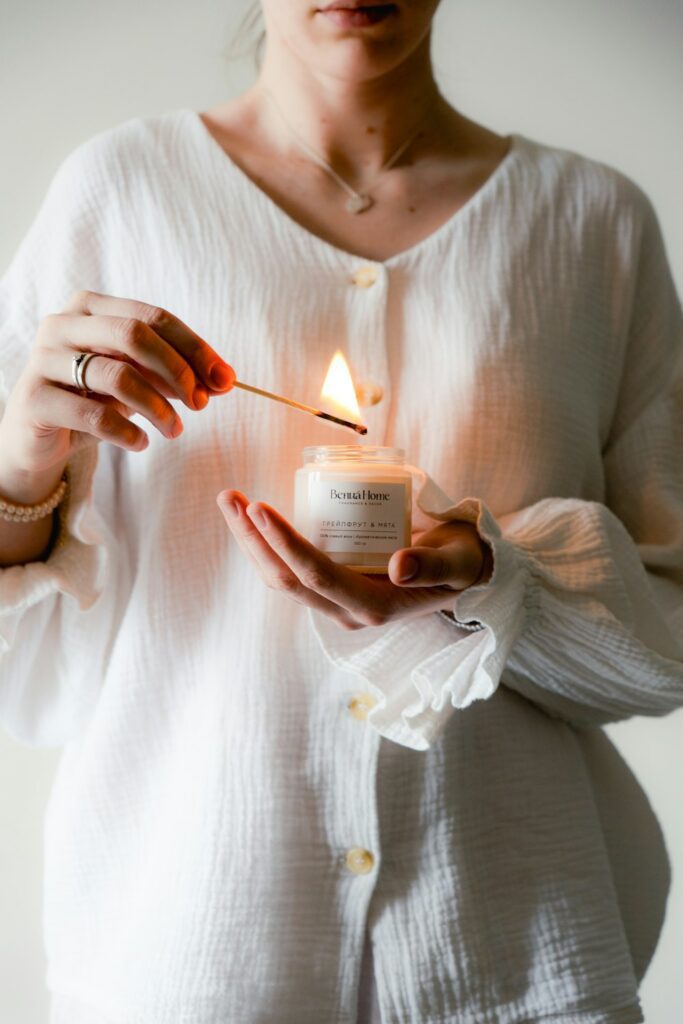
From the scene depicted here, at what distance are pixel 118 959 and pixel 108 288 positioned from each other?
0.58 meters

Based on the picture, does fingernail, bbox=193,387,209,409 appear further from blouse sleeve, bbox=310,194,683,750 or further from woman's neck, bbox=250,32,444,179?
woman's neck, bbox=250,32,444,179

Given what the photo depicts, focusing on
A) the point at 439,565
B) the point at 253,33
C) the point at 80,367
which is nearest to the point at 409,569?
the point at 439,565

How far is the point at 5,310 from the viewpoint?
938mm

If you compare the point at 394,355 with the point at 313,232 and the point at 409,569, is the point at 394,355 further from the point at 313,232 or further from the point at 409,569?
the point at 409,569

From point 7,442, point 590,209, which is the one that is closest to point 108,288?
point 7,442

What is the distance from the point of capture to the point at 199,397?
69 cm

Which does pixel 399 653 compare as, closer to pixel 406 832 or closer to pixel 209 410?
pixel 406 832

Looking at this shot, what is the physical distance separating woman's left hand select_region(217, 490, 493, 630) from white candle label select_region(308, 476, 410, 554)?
1.0 inches

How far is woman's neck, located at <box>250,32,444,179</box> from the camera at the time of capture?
0.95 metres

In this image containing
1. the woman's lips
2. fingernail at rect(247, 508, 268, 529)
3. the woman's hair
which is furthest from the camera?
the woman's hair

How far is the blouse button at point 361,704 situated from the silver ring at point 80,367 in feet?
1.07

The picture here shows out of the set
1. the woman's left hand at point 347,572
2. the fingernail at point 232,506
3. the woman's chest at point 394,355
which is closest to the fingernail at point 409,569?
the woman's left hand at point 347,572

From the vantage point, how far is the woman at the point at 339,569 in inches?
29.8

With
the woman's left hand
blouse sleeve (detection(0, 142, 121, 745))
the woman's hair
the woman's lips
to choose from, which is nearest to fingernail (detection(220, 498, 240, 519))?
the woman's left hand
